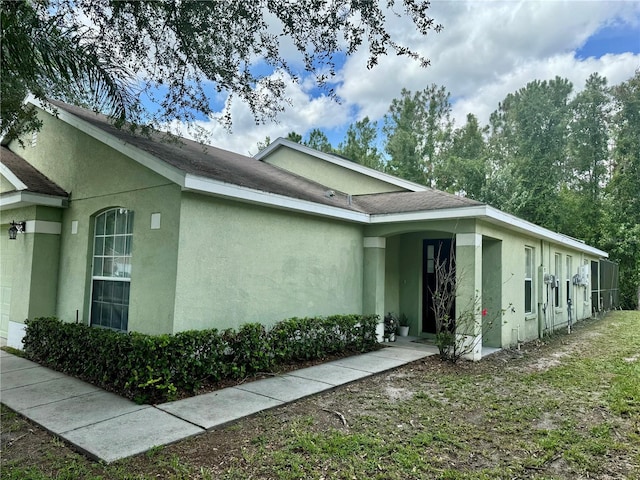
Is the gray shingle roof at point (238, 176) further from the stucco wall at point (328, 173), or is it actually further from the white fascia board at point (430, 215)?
the stucco wall at point (328, 173)

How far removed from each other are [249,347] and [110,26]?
5524mm

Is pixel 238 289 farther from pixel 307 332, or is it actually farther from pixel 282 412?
pixel 282 412

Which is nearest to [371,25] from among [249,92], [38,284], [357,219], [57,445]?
[249,92]

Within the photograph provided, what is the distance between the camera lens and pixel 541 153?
26531mm

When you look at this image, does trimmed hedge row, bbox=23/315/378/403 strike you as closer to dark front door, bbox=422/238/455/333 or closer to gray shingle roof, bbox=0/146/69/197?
gray shingle roof, bbox=0/146/69/197

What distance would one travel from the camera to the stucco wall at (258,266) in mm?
6148

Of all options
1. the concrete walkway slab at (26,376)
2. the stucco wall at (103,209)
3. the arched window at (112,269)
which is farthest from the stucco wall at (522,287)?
the concrete walkway slab at (26,376)

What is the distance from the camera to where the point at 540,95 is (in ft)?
90.6

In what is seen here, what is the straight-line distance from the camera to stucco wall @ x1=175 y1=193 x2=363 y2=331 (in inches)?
242

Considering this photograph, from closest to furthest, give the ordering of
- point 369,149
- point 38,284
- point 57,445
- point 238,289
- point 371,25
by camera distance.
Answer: point 57,445
point 371,25
point 238,289
point 38,284
point 369,149

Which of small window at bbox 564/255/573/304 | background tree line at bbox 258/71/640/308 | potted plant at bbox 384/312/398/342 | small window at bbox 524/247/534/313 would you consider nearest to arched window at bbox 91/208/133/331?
potted plant at bbox 384/312/398/342

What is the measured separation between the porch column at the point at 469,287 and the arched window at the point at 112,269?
20.1ft

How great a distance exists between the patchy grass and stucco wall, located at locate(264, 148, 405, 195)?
21.4 feet

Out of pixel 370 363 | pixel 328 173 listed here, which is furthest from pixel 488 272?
pixel 328 173
